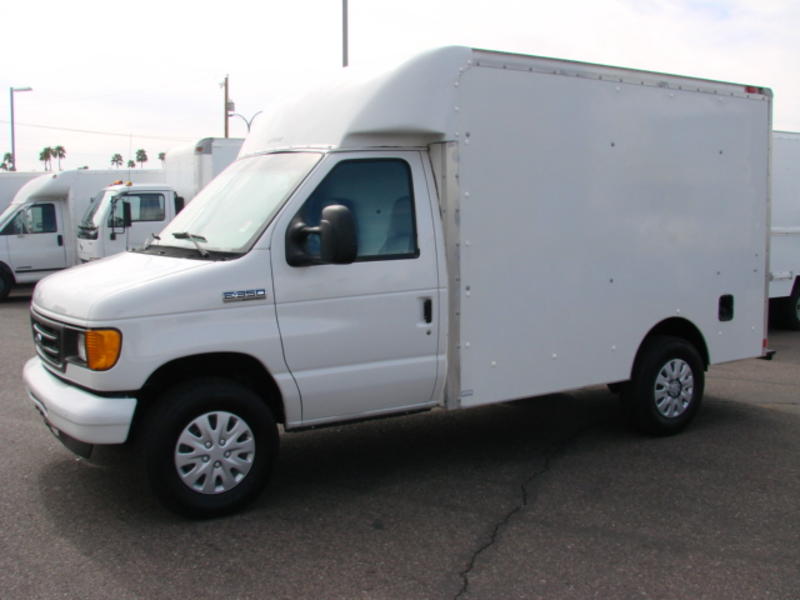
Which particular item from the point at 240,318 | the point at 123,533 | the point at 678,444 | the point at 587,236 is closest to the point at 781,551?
the point at 678,444

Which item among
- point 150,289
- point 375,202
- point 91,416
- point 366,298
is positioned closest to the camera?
point 91,416

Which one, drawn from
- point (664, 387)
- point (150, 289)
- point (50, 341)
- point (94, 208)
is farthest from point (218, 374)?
point (94, 208)

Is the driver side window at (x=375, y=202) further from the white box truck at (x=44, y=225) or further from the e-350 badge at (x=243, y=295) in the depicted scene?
the white box truck at (x=44, y=225)

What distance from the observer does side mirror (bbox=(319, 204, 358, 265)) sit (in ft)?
15.8

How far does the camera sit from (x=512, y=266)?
5.78m

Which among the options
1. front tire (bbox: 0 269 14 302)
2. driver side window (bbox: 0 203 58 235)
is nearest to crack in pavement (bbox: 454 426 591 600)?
front tire (bbox: 0 269 14 302)

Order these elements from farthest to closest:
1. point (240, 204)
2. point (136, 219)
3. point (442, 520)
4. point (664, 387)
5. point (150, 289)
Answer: point (136, 219), point (664, 387), point (240, 204), point (442, 520), point (150, 289)

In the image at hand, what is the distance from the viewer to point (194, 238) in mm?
5418

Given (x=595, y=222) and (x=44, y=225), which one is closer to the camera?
(x=595, y=222)

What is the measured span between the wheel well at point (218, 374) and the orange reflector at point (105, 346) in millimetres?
279

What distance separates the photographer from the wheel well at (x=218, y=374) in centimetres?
488

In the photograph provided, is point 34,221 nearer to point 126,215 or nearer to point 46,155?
point 126,215

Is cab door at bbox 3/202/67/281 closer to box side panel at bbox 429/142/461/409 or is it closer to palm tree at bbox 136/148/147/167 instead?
box side panel at bbox 429/142/461/409

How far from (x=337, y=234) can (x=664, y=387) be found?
3238 millimetres
